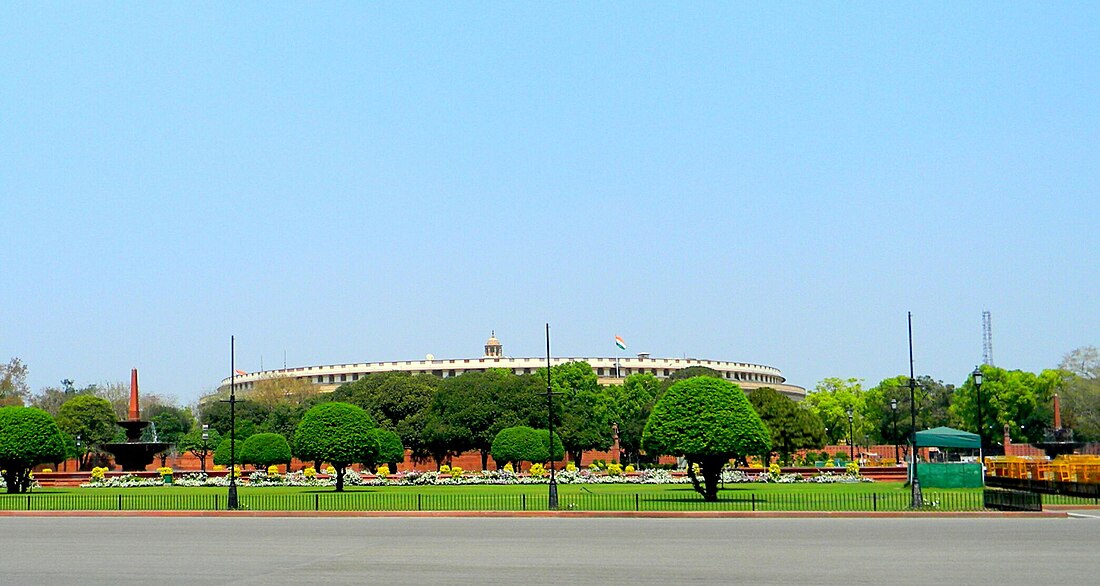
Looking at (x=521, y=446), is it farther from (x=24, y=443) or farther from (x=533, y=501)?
(x=533, y=501)

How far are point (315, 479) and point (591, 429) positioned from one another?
92.3ft

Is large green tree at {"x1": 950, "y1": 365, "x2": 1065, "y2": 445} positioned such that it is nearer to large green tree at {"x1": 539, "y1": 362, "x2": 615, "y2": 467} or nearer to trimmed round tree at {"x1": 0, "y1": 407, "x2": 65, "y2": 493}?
large green tree at {"x1": 539, "y1": 362, "x2": 615, "y2": 467}

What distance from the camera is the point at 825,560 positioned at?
19797 mm

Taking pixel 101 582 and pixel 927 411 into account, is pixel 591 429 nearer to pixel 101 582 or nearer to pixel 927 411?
pixel 927 411

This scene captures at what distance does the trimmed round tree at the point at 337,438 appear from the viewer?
169ft

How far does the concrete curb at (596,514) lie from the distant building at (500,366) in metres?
113

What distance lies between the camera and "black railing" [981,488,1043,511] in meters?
33.3

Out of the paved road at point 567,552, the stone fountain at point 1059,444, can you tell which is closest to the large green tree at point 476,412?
the stone fountain at point 1059,444

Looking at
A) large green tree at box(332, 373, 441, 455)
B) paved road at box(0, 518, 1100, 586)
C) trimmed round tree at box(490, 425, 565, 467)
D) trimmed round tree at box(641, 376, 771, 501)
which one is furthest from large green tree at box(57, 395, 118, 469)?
trimmed round tree at box(641, 376, 771, 501)

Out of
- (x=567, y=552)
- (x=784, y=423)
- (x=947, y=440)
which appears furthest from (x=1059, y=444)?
(x=567, y=552)

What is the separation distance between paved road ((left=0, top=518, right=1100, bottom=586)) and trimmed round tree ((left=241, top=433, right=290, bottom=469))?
3880 cm

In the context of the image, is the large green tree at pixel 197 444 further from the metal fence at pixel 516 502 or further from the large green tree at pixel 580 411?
the metal fence at pixel 516 502

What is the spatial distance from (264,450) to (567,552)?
52.1 m

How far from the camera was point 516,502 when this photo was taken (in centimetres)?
4041
